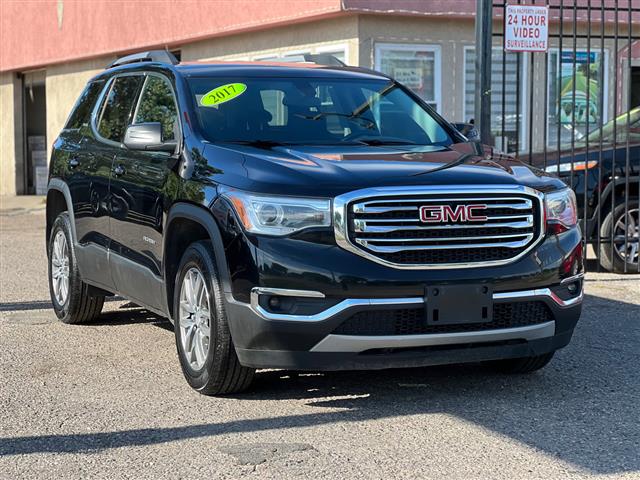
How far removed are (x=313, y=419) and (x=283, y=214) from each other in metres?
1.04

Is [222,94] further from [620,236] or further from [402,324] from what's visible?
[620,236]

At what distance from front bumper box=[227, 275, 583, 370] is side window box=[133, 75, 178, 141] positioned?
5.17 feet

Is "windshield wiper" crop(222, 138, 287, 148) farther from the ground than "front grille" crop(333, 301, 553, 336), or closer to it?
farther from the ground

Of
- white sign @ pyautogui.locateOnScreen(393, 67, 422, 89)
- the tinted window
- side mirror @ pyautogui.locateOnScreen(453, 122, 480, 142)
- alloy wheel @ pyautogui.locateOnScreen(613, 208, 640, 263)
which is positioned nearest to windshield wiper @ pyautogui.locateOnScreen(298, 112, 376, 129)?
side mirror @ pyautogui.locateOnScreen(453, 122, 480, 142)

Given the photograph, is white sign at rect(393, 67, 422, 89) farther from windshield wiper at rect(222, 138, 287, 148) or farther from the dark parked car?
windshield wiper at rect(222, 138, 287, 148)

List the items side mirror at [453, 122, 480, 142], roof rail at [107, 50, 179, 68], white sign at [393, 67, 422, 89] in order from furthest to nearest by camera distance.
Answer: white sign at [393, 67, 422, 89], roof rail at [107, 50, 179, 68], side mirror at [453, 122, 480, 142]

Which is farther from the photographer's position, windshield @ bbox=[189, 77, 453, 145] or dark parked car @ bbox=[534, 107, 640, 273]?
dark parked car @ bbox=[534, 107, 640, 273]

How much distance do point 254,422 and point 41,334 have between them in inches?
117

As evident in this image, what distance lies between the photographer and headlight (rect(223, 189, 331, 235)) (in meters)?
5.41

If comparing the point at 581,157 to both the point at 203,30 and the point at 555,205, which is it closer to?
the point at 555,205

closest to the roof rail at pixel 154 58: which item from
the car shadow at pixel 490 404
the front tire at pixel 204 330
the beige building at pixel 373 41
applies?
the front tire at pixel 204 330

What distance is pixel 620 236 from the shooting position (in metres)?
11.0

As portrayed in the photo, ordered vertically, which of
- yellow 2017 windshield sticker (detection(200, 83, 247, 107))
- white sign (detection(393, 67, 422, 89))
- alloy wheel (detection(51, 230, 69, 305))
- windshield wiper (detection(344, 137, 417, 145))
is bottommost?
alloy wheel (detection(51, 230, 69, 305))

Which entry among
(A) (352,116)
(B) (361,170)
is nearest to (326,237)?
(B) (361,170)
